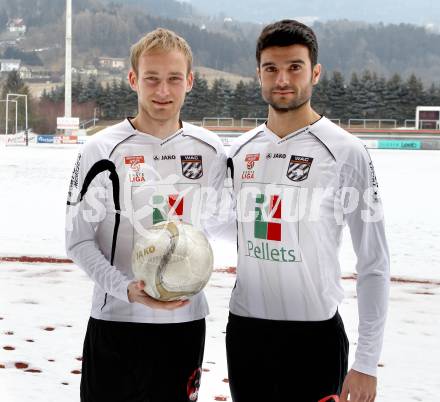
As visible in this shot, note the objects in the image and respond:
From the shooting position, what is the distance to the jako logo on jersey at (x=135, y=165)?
9.73 feet

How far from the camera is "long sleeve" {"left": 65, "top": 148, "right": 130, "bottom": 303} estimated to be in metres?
2.85

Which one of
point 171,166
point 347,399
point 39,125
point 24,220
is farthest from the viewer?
point 39,125

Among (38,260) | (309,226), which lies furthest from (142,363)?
(38,260)

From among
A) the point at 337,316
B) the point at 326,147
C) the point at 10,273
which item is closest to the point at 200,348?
the point at 337,316

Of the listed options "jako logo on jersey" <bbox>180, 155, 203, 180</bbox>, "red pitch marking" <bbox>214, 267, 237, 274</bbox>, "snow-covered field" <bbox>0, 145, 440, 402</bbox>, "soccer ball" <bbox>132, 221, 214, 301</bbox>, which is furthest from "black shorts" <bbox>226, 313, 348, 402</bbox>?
"red pitch marking" <bbox>214, 267, 237, 274</bbox>

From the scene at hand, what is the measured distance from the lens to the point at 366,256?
2.84 meters

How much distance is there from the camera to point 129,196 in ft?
9.73

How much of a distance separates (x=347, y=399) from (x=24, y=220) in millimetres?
10501

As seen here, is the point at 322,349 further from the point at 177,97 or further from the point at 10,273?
the point at 10,273

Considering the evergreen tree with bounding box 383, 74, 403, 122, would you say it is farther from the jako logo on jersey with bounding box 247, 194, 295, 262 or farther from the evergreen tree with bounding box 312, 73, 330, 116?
the jako logo on jersey with bounding box 247, 194, 295, 262

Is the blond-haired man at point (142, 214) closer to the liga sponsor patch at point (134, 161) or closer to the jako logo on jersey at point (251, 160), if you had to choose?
the liga sponsor patch at point (134, 161)

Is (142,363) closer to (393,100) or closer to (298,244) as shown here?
(298,244)

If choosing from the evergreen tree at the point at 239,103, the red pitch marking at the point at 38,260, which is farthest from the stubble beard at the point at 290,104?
the evergreen tree at the point at 239,103

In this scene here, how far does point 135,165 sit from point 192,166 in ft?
0.85
